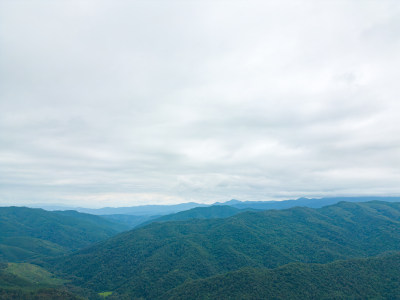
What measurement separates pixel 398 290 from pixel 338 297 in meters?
55.4

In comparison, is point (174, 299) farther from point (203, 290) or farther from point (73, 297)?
point (73, 297)

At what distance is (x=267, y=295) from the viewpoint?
182875 millimetres

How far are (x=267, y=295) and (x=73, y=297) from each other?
496 ft

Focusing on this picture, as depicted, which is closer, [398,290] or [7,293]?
[7,293]

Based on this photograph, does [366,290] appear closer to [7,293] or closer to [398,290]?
[398,290]

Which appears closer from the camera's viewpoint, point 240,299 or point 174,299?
point 240,299

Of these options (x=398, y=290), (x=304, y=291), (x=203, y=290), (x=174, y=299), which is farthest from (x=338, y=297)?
(x=174, y=299)

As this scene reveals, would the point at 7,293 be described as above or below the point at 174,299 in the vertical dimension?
above

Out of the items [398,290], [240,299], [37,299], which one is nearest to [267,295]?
[240,299]

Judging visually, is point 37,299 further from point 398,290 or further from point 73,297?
point 398,290

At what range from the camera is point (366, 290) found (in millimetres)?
199500

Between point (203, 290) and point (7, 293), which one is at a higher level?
point (7, 293)

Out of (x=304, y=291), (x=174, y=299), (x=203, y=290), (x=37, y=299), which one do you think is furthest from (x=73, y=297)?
(x=304, y=291)

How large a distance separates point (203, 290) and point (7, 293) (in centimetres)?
14599
